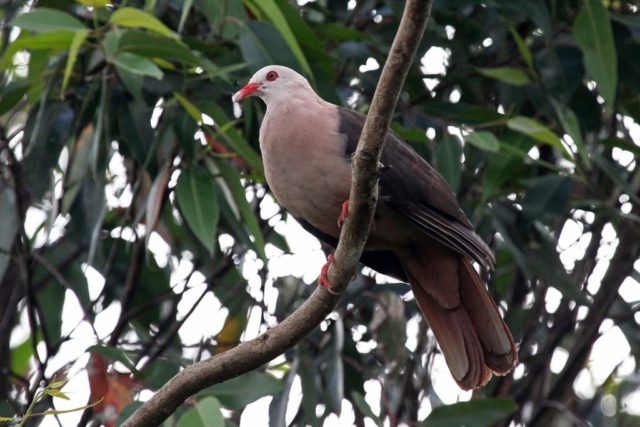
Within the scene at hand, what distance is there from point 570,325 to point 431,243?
1480 mm

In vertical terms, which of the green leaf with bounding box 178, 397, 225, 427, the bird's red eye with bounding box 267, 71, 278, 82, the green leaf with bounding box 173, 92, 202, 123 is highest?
the green leaf with bounding box 173, 92, 202, 123

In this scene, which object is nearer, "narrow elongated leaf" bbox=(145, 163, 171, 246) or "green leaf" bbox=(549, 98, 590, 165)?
"narrow elongated leaf" bbox=(145, 163, 171, 246)

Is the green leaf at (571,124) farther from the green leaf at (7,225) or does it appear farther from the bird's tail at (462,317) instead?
the green leaf at (7,225)

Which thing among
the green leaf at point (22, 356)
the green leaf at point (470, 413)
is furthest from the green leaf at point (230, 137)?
the green leaf at point (22, 356)

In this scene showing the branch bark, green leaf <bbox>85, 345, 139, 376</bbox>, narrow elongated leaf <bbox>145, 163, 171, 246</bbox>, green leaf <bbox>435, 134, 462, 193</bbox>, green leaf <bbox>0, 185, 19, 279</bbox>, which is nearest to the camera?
the branch bark

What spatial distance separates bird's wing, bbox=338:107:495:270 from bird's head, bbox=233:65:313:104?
0.29 metres

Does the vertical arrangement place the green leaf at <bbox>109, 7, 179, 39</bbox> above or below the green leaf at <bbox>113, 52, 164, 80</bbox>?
above

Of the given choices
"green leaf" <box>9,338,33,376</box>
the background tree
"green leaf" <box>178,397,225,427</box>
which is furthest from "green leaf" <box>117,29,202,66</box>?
"green leaf" <box>9,338,33,376</box>

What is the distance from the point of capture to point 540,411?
4.87m

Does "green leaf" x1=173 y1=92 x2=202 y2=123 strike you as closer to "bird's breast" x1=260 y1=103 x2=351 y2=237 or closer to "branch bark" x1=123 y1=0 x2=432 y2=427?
"bird's breast" x1=260 y1=103 x2=351 y2=237

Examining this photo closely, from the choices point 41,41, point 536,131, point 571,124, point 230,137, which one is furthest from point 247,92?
point 571,124

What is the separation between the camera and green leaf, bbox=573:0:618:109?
3.99m

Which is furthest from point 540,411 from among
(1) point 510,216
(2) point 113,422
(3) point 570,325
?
(2) point 113,422

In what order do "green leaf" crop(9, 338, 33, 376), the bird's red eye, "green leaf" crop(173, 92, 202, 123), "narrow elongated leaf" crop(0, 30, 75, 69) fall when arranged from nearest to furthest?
"narrow elongated leaf" crop(0, 30, 75, 69) → "green leaf" crop(173, 92, 202, 123) → the bird's red eye → "green leaf" crop(9, 338, 33, 376)
